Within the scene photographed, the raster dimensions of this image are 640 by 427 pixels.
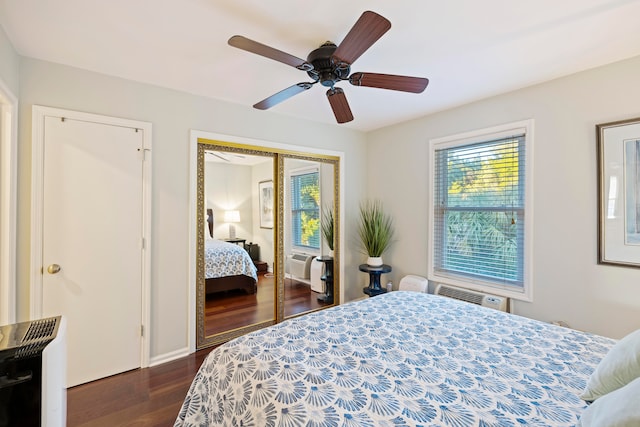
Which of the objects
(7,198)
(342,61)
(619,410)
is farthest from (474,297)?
(7,198)

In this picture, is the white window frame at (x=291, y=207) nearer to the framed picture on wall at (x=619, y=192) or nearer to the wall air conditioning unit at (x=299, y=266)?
the wall air conditioning unit at (x=299, y=266)

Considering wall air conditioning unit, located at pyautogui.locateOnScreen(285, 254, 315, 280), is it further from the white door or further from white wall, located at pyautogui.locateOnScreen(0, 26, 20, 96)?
white wall, located at pyautogui.locateOnScreen(0, 26, 20, 96)

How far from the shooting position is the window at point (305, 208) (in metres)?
3.61

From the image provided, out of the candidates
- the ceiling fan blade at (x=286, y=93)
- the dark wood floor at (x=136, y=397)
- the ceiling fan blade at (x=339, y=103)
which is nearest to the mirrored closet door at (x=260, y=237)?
the dark wood floor at (x=136, y=397)

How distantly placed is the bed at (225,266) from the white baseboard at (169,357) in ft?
1.87

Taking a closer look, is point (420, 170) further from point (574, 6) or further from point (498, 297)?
point (574, 6)

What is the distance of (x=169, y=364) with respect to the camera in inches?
102

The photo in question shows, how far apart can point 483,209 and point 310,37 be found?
2304 millimetres

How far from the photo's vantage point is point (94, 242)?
2342 mm

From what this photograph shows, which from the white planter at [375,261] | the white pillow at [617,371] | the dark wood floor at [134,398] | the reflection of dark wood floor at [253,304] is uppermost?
the white pillow at [617,371]

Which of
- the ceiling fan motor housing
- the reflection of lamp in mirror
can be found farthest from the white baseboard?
the ceiling fan motor housing

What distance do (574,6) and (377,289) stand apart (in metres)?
3.03

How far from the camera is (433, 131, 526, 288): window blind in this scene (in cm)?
275

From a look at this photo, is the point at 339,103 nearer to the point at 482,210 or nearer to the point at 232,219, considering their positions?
the point at 232,219
